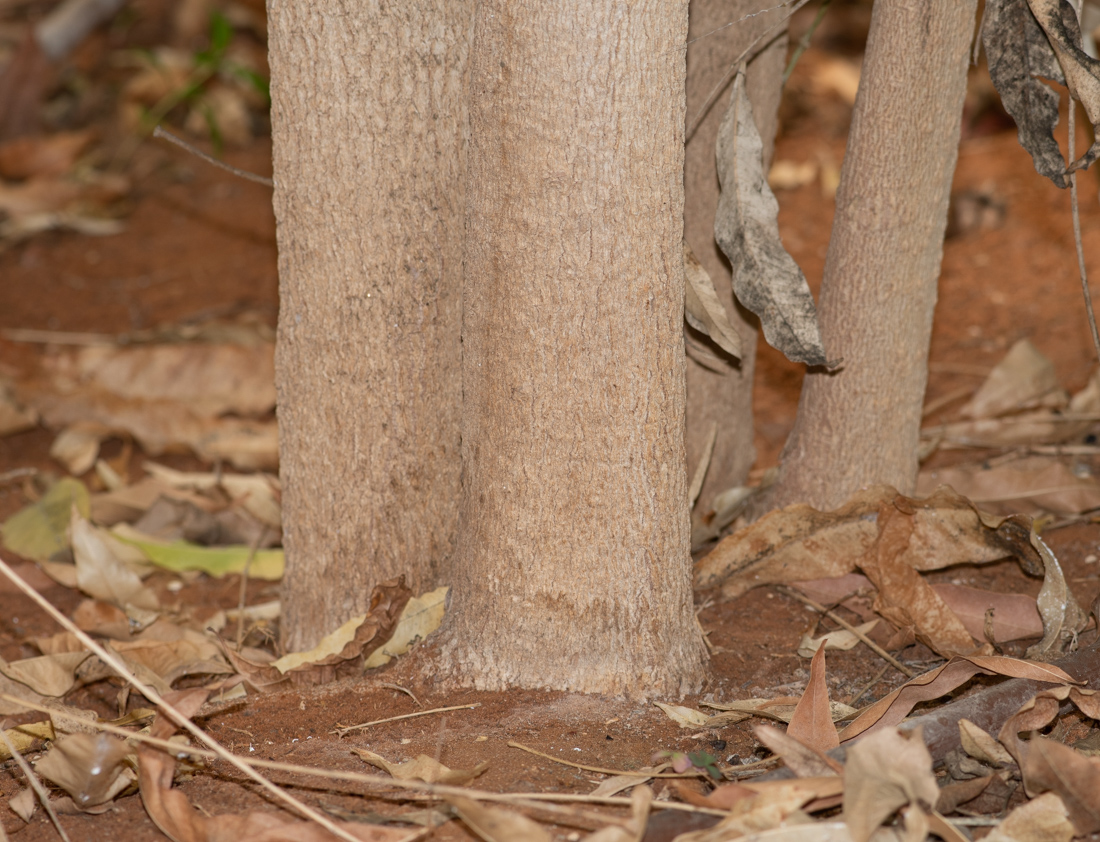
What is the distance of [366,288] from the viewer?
1838 mm

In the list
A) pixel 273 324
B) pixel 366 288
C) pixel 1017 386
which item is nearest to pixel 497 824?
pixel 366 288

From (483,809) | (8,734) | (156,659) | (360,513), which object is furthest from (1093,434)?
(8,734)

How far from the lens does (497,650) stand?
1743 mm

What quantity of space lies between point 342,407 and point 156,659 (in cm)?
60

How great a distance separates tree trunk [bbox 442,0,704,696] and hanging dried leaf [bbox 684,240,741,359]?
21cm

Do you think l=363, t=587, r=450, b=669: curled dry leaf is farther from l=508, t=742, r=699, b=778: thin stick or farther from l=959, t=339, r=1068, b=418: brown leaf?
l=959, t=339, r=1068, b=418: brown leaf

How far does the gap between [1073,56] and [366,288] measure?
45.5 inches

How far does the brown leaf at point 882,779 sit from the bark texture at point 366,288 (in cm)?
91

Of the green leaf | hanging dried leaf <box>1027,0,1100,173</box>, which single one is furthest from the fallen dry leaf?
the green leaf

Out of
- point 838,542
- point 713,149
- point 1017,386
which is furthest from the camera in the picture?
point 1017,386

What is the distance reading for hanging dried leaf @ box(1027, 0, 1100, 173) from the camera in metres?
1.67

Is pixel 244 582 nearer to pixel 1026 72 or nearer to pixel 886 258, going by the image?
pixel 886 258

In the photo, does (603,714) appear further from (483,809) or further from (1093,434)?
(1093,434)

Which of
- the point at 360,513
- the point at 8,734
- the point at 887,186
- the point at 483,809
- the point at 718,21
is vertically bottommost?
the point at 8,734
